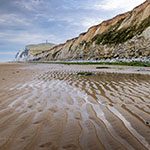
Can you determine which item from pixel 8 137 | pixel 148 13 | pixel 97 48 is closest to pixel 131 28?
pixel 148 13

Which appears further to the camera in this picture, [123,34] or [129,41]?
[123,34]

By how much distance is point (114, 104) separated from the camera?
4.23 metres

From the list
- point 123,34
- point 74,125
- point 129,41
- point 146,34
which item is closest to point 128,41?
point 129,41

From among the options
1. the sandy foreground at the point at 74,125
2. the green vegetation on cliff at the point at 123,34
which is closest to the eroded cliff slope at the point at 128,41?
the green vegetation on cliff at the point at 123,34

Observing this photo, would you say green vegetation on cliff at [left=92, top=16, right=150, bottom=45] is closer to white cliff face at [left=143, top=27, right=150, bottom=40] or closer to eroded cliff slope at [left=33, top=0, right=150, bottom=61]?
eroded cliff slope at [left=33, top=0, right=150, bottom=61]

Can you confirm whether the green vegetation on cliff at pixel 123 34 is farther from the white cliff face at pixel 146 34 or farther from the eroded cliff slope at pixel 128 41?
the white cliff face at pixel 146 34

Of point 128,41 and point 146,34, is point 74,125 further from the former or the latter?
point 128,41

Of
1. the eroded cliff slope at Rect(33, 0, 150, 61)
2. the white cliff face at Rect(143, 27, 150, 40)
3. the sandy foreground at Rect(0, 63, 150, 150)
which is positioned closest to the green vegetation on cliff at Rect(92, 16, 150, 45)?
the eroded cliff slope at Rect(33, 0, 150, 61)

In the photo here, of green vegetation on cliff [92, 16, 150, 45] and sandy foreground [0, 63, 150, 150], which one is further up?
green vegetation on cliff [92, 16, 150, 45]


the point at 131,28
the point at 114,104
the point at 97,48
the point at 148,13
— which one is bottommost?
the point at 114,104

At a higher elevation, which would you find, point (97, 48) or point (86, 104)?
point (97, 48)

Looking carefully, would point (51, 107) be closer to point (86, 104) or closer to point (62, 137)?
point (86, 104)

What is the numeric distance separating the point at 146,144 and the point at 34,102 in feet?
10.8

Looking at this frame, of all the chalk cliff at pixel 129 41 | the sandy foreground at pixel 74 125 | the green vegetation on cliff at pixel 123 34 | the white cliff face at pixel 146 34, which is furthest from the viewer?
the green vegetation on cliff at pixel 123 34
